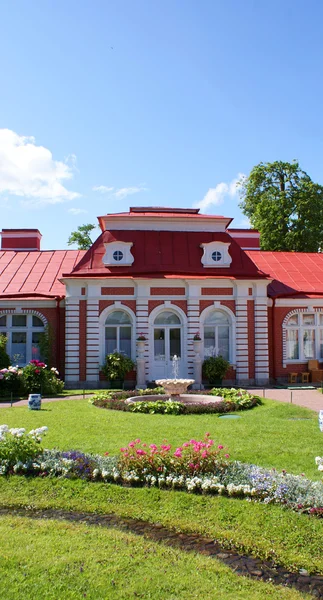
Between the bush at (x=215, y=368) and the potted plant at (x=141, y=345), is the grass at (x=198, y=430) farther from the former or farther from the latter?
the bush at (x=215, y=368)

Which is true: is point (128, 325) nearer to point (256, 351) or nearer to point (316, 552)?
point (256, 351)

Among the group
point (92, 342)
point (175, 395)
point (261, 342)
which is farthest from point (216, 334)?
point (175, 395)

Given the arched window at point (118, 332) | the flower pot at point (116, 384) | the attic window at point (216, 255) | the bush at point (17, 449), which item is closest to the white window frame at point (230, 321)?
the attic window at point (216, 255)

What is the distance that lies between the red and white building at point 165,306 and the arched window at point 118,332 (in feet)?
0.13

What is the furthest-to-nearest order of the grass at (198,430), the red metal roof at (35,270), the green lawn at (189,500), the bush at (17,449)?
1. the red metal roof at (35,270)
2. the grass at (198,430)
3. the bush at (17,449)
4. the green lawn at (189,500)

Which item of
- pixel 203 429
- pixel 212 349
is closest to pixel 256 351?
pixel 212 349

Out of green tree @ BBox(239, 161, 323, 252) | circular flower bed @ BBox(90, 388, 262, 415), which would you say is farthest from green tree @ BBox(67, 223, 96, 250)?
circular flower bed @ BBox(90, 388, 262, 415)

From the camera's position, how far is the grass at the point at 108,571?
4.65 metres

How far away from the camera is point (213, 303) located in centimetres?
2148

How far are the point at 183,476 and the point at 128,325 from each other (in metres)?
14.0

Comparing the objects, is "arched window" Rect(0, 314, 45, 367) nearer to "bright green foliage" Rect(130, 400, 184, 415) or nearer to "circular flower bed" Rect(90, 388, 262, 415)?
"circular flower bed" Rect(90, 388, 262, 415)

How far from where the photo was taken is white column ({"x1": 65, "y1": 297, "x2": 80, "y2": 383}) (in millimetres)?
20812

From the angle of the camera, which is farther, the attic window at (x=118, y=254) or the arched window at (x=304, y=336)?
the arched window at (x=304, y=336)

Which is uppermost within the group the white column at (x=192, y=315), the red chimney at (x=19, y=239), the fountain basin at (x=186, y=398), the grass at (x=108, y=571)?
the red chimney at (x=19, y=239)
